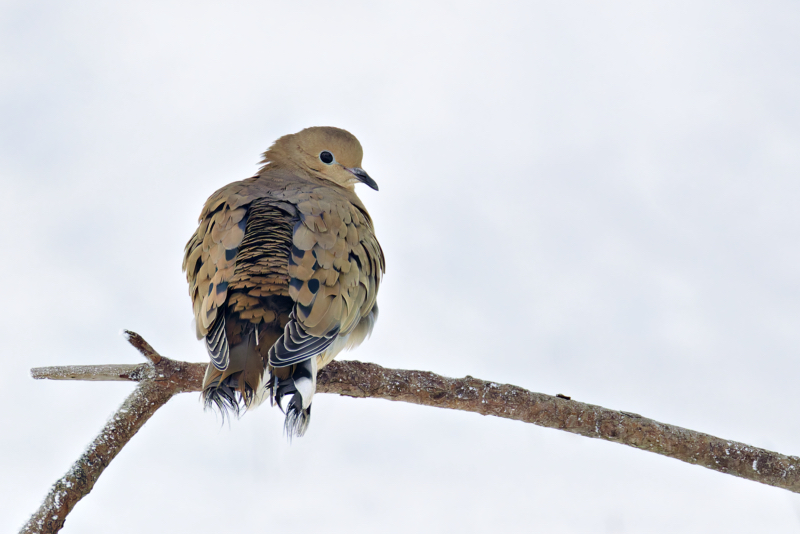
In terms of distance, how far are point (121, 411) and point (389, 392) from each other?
40.4 inches

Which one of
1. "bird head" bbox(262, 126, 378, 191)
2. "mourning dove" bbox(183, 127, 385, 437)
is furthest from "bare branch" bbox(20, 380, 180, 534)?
"bird head" bbox(262, 126, 378, 191)

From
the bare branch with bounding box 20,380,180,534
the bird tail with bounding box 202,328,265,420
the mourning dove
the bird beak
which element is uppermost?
the bird beak

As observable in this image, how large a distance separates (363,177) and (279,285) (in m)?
1.33

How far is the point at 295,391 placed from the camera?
7.52 ft

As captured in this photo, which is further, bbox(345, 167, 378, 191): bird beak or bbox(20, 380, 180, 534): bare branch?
bbox(345, 167, 378, 191): bird beak

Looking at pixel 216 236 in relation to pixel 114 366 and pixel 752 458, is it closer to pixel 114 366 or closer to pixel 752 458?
pixel 114 366

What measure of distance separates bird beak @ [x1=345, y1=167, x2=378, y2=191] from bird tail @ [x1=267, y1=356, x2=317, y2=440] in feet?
4.85

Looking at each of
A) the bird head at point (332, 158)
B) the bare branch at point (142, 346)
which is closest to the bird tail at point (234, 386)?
the bare branch at point (142, 346)

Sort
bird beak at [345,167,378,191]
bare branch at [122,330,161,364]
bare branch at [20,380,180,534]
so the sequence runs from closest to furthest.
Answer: bare branch at [20,380,180,534], bare branch at [122,330,161,364], bird beak at [345,167,378,191]

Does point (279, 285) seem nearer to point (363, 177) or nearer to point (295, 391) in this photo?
point (295, 391)

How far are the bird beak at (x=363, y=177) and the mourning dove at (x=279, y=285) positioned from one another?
1.14ft

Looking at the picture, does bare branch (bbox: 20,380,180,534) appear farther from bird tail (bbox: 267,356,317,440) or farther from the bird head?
the bird head

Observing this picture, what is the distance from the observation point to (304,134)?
12.5ft

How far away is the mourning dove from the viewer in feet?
7.42
